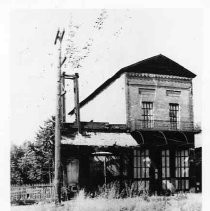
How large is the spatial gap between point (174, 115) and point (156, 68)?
1923 millimetres

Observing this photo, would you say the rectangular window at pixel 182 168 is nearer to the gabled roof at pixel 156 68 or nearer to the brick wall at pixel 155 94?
the brick wall at pixel 155 94

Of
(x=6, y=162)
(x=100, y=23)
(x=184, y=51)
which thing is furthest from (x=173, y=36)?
(x=6, y=162)

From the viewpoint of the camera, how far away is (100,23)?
10789 millimetres

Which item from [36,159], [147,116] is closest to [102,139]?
[147,116]

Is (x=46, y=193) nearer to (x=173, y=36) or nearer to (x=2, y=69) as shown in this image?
(x=2, y=69)

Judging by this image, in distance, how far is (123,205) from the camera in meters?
11.2

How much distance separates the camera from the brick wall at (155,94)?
599 inches

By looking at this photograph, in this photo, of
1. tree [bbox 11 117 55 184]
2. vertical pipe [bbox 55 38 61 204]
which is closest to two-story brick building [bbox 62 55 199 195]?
tree [bbox 11 117 55 184]

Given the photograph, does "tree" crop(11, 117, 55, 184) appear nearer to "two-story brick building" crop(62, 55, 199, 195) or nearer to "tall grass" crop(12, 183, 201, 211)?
"two-story brick building" crop(62, 55, 199, 195)

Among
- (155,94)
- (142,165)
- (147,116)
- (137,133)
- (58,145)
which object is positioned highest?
(155,94)

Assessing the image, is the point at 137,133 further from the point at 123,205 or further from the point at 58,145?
the point at 58,145

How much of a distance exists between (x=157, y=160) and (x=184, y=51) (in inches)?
191

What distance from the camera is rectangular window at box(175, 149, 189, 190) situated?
1483 cm

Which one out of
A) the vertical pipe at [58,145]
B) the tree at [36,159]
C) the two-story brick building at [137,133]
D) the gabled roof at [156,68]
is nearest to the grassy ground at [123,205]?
the vertical pipe at [58,145]
